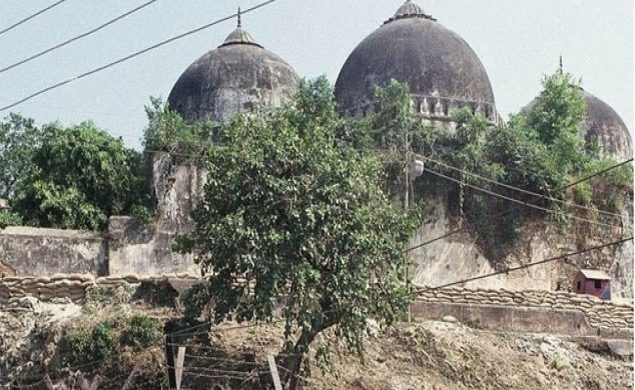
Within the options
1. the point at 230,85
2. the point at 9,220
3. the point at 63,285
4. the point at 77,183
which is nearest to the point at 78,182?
the point at 77,183

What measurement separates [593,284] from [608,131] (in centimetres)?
942

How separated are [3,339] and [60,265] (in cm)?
332

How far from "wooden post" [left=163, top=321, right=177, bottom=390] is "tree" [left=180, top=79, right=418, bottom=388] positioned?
0.65m

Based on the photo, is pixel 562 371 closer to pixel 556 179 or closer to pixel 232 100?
pixel 556 179

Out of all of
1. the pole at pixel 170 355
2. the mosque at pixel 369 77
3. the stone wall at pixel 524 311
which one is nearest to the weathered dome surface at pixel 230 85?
the mosque at pixel 369 77

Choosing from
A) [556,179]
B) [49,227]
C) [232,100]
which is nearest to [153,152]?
[49,227]

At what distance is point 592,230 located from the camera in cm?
2488

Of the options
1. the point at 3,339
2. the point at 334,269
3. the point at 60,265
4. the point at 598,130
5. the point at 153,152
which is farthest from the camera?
the point at 598,130

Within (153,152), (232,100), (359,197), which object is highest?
(232,100)

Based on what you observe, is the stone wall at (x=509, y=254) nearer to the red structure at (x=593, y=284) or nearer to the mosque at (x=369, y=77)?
the red structure at (x=593, y=284)

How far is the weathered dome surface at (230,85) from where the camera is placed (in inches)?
1067

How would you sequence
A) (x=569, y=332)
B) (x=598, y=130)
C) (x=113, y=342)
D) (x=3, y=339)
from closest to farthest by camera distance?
(x=113, y=342) < (x=3, y=339) < (x=569, y=332) < (x=598, y=130)

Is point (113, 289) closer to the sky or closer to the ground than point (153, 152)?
closer to the ground

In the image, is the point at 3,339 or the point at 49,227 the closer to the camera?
the point at 3,339
